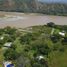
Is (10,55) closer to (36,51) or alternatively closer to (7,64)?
(7,64)

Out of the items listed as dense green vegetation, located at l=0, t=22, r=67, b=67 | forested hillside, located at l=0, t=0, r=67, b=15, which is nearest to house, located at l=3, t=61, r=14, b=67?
dense green vegetation, located at l=0, t=22, r=67, b=67

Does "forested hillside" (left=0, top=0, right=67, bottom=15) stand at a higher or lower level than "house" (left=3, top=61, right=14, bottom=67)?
lower

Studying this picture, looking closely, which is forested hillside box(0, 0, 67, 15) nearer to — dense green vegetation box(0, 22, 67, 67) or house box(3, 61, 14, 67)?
dense green vegetation box(0, 22, 67, 67)

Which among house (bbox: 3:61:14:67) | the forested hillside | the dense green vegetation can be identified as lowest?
the forested hillside

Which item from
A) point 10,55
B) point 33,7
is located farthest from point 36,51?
point 33,7

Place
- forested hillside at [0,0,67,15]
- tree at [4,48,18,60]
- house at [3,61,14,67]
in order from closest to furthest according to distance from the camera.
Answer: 1. house at [3,61,14,67]
2. tree at [4,48,18,60]
3. forested hillside at [0,0,67,15]

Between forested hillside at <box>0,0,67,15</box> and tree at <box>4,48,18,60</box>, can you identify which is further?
forested hillside at <box>0,0,67,15</box>

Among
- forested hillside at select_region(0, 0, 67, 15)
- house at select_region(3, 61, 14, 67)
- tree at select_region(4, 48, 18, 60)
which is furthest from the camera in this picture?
forested hillside at select_region(0, 0, 67, 15)

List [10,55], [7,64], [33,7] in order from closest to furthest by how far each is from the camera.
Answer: [7,64], [10,55], [33,7]

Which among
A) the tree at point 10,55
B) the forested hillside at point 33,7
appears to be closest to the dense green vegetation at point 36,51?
the tree at point 10,55

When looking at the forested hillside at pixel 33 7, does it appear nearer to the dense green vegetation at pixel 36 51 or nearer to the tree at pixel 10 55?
the dense green vegetation at pixel 36 51
